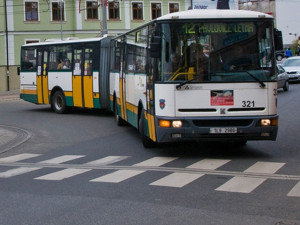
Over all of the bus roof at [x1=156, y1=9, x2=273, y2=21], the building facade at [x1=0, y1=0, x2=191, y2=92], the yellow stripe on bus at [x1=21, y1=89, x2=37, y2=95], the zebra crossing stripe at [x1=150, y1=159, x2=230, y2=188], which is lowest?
the zebra crossing stripe at [x1=150, y1=159, x2=230, y2=188]

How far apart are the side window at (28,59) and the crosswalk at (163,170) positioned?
474 inches

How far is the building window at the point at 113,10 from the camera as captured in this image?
178ft

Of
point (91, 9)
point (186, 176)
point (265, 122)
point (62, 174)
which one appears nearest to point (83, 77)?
point (265, 122)

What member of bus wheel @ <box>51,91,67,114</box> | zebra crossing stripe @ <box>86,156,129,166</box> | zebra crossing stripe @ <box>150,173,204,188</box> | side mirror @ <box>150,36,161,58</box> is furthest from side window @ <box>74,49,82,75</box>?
zebra crossing stripe @ <box>150,173,204,188</box>

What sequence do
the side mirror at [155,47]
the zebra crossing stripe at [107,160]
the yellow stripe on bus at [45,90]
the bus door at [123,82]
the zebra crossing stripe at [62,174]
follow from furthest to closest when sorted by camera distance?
1. the yellow stripe on bus at [45,90]
2. the bus door at [123,82]
3. the zebra crossing stripe at [107,160]
4. the side mirror at [155,47]
5. the zebra crossing stripe at [62,174]

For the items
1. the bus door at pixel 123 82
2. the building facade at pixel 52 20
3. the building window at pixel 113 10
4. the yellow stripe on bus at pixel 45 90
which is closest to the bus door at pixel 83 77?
the yellow stripe on bus at pixel 45 90

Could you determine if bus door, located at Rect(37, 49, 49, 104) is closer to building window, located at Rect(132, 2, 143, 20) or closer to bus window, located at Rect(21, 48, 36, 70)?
bus window, located at Rect(21, 48, 36, 70)

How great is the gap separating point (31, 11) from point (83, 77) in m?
33.5

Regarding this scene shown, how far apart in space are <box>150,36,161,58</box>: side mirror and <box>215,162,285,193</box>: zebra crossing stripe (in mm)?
2660

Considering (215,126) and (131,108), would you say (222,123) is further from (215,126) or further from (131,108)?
(131,108)

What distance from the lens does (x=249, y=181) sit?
858 cm

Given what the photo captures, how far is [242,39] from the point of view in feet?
35.3

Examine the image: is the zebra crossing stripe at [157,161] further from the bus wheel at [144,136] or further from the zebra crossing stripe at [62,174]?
the bus wheel at [144,136]

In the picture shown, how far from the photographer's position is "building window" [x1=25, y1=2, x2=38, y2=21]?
172 feet
